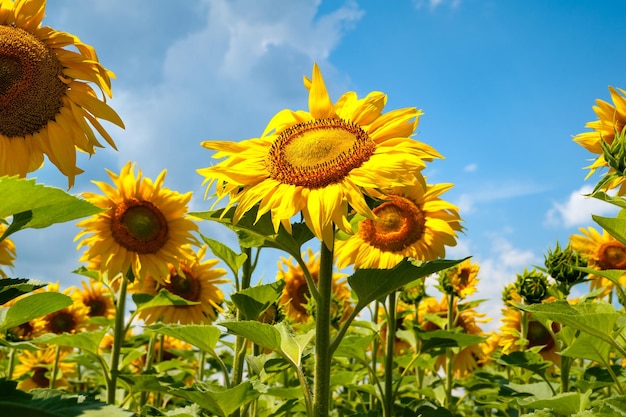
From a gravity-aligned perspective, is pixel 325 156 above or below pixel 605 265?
below

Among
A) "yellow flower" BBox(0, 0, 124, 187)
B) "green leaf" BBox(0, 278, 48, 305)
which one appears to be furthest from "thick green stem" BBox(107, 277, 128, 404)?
"green leaf" BBox(0, 278, 48, 305)

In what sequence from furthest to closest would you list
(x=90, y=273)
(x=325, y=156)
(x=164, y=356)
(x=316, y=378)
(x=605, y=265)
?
(x=164, y=356) < (x=605, y=265) < (x=90, y=273) < (x=325, y=156) < (x=316, y=378)

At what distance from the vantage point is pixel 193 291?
213 inches

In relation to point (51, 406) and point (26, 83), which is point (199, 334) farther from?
point (51, 406)

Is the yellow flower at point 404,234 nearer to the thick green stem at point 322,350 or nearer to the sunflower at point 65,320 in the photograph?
the thick green stem at point 322,350

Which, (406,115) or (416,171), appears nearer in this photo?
(416,171)

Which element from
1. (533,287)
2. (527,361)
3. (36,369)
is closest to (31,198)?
(527,361)

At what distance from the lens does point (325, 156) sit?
248 cm

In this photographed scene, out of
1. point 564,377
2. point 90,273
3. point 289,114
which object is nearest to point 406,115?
point 289,114

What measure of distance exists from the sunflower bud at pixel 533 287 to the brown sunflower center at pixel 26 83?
121 inches

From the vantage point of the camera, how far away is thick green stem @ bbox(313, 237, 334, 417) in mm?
2180

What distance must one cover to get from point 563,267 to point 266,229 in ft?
7.71

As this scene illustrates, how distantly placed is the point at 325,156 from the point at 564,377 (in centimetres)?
216

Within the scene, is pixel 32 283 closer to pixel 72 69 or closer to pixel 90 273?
pixel 72 69
